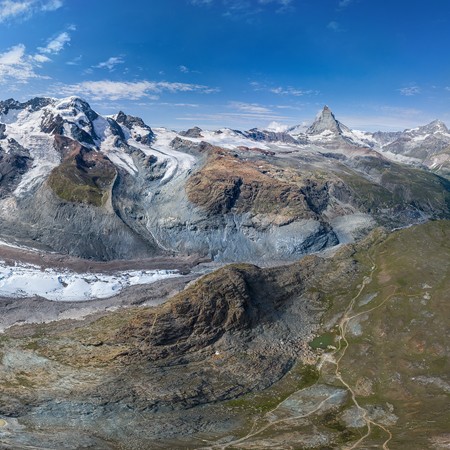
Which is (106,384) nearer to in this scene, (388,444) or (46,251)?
(388,444)

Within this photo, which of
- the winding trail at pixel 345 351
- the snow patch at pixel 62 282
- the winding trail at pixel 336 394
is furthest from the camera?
the snow patch at pixel 62 282

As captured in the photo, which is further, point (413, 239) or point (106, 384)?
point (413, 239)

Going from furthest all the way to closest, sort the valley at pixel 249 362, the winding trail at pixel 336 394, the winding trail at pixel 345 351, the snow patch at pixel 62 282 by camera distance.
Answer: the snow patch at pixel 62 282, the valley at pixel 249 362, the winding trail at pixel 345 351, the winding trail at pixel 336 394

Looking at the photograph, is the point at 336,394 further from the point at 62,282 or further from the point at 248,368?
the point at 62,282

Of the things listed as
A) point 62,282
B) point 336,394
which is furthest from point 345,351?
point 62,282

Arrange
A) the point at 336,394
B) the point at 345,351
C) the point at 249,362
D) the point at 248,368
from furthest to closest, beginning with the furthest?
the point at 345,351
the point at 249,362
the point at 248,368
the point at 336,394

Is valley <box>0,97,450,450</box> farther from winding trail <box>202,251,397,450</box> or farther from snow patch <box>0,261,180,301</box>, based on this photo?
snow patch <box>0,261,180,301</box>

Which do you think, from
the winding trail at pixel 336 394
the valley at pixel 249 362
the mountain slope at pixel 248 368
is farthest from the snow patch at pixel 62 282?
the winding trail at pixel 336 394

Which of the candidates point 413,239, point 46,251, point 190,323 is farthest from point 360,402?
point 46,251

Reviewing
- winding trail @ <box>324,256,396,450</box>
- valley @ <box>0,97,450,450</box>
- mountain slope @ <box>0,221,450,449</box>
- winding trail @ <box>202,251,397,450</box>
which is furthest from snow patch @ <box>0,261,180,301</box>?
winding trail @ <box>202,251,397,450</box>

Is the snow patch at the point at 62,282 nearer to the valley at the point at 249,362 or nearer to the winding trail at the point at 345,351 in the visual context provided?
the valley at the point at 249,362

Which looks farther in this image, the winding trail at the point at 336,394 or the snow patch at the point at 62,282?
the snow patch at the point at 62,282
